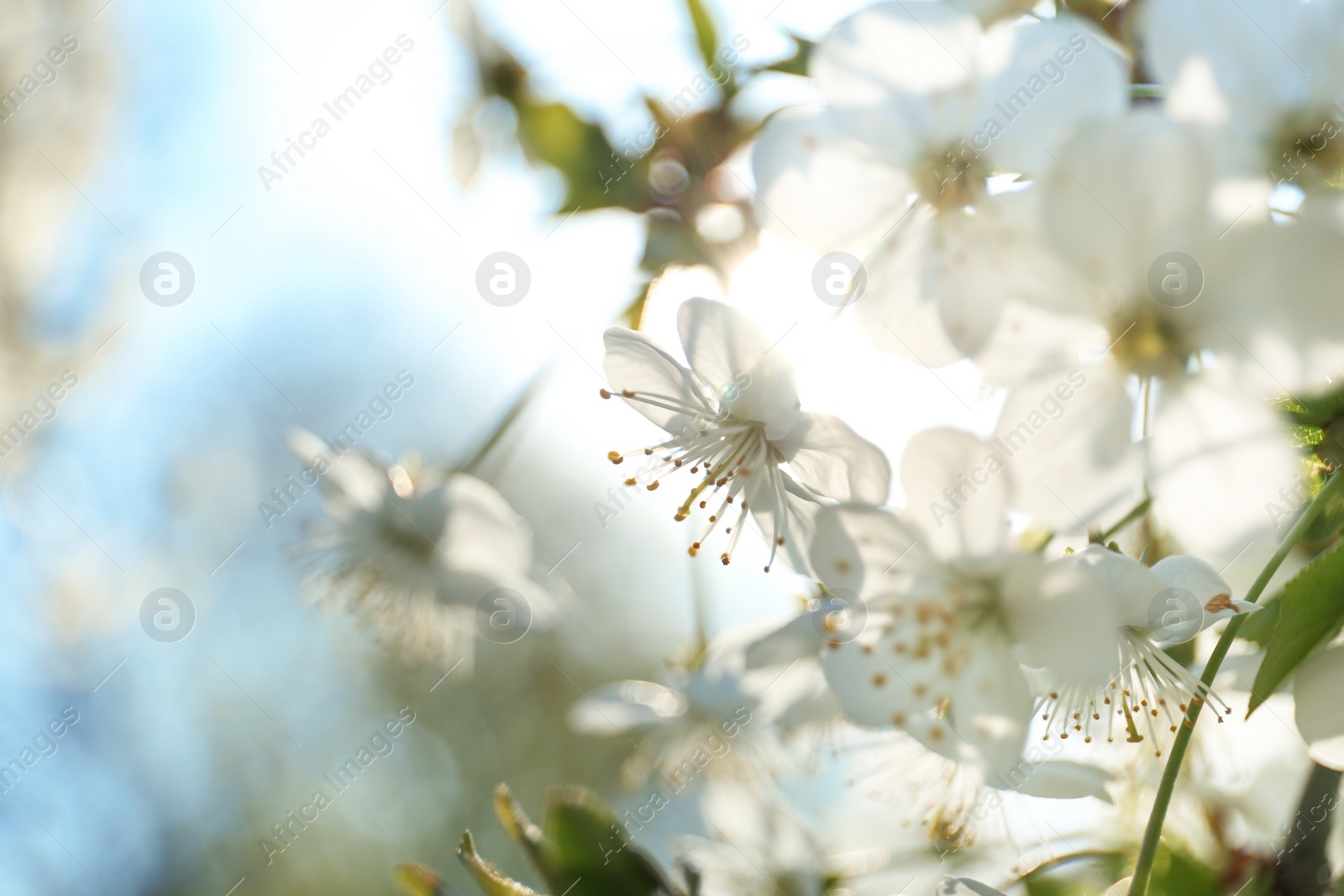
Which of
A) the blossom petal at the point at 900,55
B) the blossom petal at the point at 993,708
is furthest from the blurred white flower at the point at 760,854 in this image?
the blossom petal at the point at 900,55

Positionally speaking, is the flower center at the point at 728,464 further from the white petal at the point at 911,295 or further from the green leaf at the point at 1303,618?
the green leaf at the point at 1303,618

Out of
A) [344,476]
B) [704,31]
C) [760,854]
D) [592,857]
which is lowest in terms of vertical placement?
[760,854]

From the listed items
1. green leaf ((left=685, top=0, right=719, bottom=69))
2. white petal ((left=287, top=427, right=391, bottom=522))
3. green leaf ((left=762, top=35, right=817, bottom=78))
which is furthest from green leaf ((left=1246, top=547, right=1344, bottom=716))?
white petal ((left=287, top=427, right=391, bottom=522))

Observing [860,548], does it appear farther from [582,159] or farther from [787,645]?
[582,159]

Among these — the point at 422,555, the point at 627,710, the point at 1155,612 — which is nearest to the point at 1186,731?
the point at 1155,612

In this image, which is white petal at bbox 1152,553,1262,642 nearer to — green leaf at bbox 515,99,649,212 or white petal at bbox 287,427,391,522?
green leaf at bbox 515,99,649,212

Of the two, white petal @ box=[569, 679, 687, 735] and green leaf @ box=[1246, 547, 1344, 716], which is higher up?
green leaf @ box=[1246, 547, 1344, 716]
